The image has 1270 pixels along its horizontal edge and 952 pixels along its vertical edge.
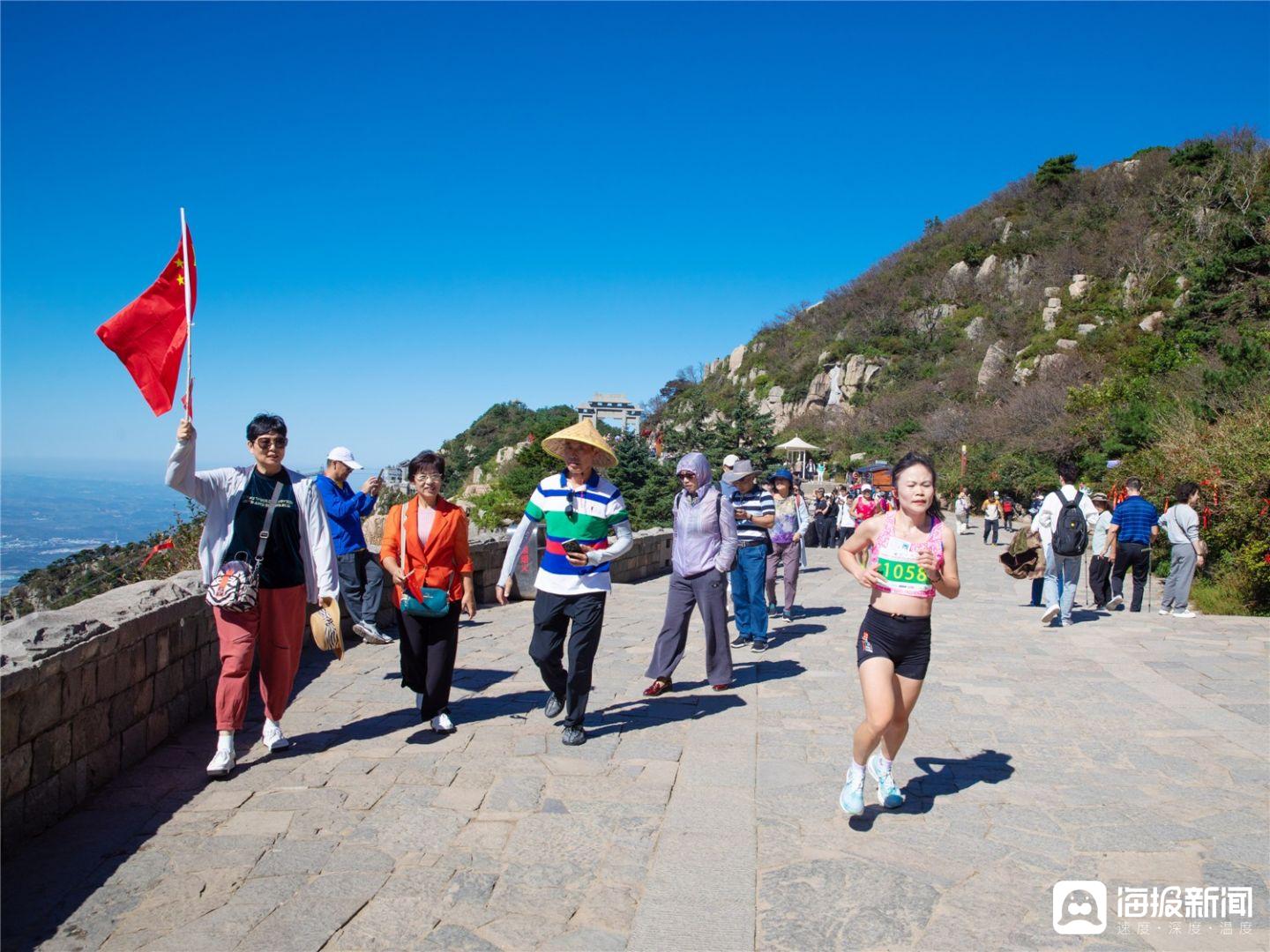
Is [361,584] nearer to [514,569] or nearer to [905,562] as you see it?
[514,569]

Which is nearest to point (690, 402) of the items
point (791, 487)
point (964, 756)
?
point (791, 487)

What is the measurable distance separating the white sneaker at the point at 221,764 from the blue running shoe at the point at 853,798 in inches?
118

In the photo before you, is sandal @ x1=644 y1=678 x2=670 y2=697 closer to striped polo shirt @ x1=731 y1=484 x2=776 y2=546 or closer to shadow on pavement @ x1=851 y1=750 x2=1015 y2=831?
shadow on pavement @ x1=851 y1=750 x2=1015 y2=831

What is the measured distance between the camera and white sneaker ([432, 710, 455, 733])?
5000mm

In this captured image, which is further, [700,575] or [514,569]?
[700,575]

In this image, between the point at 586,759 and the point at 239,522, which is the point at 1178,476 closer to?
the point at 586,759

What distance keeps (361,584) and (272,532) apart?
9.73ft

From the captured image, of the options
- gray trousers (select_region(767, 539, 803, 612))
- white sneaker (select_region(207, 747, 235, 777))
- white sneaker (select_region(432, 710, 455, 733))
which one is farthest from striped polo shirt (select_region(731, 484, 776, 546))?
white sneaker (select_region(207, 747, 235, 777))

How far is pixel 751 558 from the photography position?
303 inches

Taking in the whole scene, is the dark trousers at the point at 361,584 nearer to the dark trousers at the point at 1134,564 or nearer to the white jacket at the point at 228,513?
the white jacket at the point at 228,513

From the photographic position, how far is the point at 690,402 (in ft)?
236

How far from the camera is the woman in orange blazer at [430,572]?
492 cm

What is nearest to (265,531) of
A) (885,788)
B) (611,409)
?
(885,788)

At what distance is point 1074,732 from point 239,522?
5.08 m
